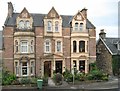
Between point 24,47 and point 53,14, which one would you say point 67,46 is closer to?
point 53,14

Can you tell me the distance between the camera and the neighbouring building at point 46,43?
35344 millimetres

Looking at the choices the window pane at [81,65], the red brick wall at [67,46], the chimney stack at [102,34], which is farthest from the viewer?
the chimney stack at [102,34]

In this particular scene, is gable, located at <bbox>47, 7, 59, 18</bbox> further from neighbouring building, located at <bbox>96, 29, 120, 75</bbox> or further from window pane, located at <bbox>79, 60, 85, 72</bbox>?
neighbouring building, located at <bbox>96, 29, 120, 75</bbox>

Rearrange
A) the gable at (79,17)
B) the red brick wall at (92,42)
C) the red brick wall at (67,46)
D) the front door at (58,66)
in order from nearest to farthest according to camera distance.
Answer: the front door at (58,66), the red brick wall at (67,46), the gable at (79,17), the red brick wall at (92,42)

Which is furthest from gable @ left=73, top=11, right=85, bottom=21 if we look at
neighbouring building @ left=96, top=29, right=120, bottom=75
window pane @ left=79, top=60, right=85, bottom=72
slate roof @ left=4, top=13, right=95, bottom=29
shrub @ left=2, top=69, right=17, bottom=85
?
shrub @ left=2, top=69, right=17, bottom=85

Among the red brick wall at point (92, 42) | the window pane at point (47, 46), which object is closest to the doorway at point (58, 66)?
the window pane at point (47, 46)

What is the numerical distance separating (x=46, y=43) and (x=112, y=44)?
11109 millimetres

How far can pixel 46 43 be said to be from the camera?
36.7 m

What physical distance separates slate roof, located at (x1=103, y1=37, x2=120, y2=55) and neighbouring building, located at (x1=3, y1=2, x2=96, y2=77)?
11.2ft

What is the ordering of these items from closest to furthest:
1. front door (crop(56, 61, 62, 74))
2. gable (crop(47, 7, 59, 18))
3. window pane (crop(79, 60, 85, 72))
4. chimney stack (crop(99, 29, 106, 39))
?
gable (crop(47, 7, 59, 18)), front door (crop(56, 61, 62, 74)), window pane (crop(79, 60, 85, 72)), chimney stack (crop(99, 29, 106, 39))

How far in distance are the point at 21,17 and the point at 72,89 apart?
1377cm

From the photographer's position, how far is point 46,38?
36469 mm

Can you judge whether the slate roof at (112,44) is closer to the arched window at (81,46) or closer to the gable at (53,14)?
the arched window at (81,46)

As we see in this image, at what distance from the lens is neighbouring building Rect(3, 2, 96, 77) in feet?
116
